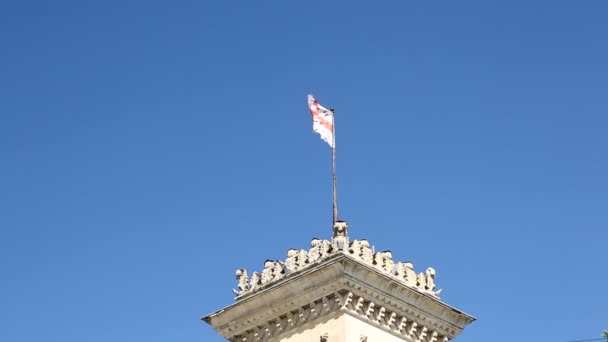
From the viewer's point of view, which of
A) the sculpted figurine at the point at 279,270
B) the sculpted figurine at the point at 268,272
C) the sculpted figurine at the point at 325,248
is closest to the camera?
the sculpted figurine at the point at 325,248

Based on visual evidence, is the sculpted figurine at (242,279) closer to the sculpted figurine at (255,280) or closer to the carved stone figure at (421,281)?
the sculpted figurine at (255,280)

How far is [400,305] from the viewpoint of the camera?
48500 mm

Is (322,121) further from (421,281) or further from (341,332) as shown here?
(341,332)

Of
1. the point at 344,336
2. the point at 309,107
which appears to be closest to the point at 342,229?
the point at 344,336

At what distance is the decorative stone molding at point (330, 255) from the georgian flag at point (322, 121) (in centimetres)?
766

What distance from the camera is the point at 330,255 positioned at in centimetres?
4731

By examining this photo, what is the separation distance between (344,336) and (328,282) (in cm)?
239

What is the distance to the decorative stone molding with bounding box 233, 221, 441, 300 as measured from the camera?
47.7 m

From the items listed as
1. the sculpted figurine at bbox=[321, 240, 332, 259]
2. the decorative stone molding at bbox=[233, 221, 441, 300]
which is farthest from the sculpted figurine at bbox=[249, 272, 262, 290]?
the sculpted figurine at bbox=[321, 240, 332, 259]

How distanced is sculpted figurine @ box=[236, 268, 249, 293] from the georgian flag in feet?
27.6

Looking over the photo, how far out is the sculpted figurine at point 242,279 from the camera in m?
50.1

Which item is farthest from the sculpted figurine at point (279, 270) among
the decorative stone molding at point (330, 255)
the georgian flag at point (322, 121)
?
the georgian flag at point (322, 121)

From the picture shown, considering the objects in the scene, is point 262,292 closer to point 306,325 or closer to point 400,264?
point 306,325

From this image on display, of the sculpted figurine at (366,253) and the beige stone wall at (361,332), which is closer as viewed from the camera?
the beige stone wall at (361,332)
